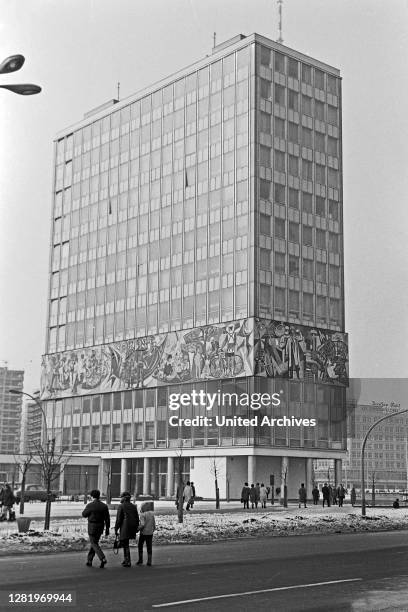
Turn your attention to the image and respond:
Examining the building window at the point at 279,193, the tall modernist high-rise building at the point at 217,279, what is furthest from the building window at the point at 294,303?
the building window at the point at 279,193

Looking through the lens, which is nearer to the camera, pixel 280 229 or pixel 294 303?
pixel 280 229

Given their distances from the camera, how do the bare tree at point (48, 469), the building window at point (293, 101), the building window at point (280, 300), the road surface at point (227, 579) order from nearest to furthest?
1. the road surface at point (227, 579)
2. the bare tree at point (48, 469)
3. the building window at point (280, 300)
4. the building window at point (293, 101)

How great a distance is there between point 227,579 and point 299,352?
7054cm

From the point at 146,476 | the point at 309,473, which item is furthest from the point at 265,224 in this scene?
the point at 146,476

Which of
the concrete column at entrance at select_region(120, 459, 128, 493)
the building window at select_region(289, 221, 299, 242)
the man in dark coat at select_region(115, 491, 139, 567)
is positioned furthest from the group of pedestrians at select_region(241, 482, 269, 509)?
the concrete column at entrance at select_region(120, 459, 128, 493)

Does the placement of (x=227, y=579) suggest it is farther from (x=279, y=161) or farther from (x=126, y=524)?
(x=279, y=161)

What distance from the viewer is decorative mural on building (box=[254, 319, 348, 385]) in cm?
8275

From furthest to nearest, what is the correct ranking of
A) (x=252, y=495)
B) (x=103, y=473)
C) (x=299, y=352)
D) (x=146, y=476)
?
Answer: (x=103, y=473)
(x=146, y=476)
(x=299, y=352)
(x=252, y=495)

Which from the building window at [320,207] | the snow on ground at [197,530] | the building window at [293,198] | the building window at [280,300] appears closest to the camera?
the snow on ground at [197,530]

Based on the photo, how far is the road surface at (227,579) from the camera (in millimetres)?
13016

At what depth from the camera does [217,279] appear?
87938 mm

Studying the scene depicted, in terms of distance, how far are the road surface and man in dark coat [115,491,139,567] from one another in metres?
0.50

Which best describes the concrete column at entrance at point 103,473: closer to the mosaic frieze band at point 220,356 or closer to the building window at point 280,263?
the mosaic frieze band at point 220,356

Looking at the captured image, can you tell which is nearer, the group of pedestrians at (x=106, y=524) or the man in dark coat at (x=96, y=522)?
the man in dark coat at (x=96, y=522)
